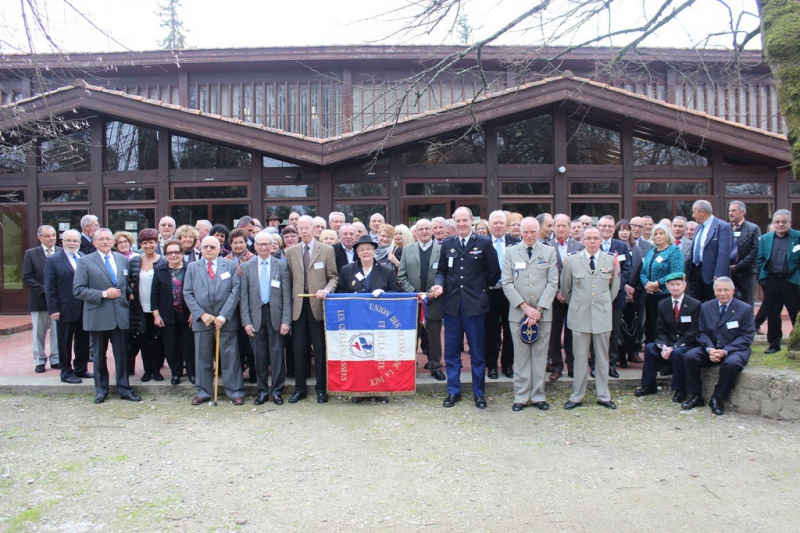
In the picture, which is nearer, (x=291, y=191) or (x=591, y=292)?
(x=591, y=292)

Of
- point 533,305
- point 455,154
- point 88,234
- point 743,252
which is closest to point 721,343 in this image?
point 533,305

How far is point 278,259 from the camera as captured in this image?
6629 mm

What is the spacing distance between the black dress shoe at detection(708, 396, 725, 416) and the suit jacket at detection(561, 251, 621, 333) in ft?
4.38

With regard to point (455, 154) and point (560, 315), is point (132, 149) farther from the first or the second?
point (560, 315)

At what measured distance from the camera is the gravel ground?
3793 millimetres

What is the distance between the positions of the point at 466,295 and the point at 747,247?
15.6ft

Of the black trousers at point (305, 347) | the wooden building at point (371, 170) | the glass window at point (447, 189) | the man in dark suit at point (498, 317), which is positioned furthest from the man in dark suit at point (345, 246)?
the glass window at point (447, 189)

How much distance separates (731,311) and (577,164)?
7048 mm

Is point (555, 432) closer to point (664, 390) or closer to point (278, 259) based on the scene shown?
point (664, 390)

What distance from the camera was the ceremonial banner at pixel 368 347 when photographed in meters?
6.50

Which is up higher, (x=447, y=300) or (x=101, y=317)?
(x=447, y=300)

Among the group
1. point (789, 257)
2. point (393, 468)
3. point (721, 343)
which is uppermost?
point (789, 257)

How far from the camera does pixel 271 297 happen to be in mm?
6543

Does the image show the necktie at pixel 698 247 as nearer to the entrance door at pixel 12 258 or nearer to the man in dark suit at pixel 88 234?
the man in dark suit at pixel 88 234
